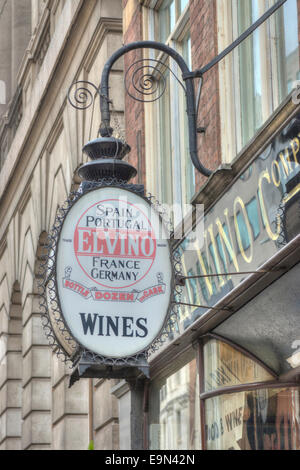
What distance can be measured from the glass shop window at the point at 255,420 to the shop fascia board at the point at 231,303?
34 centimetres

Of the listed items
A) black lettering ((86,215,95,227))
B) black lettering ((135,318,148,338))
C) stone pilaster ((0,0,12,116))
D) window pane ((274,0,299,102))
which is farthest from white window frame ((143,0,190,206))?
stone pilaster ((0,0,12,116))

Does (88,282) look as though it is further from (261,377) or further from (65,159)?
(65,159)

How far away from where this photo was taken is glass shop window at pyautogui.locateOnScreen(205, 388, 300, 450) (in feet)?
30.0

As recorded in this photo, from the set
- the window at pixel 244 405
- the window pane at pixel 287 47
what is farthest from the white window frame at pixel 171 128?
the window pane at pixel 287 47

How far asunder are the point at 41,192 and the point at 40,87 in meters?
2.11

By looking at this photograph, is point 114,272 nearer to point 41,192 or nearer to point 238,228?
point 238,228

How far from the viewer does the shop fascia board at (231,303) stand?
882cm

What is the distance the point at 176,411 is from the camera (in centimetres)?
1212

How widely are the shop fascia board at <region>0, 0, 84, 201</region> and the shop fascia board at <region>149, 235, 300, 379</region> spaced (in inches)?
316

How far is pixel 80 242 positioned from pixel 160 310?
2.79 feet

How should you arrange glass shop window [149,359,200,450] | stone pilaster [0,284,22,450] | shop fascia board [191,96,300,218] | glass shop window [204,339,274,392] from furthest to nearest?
stone pilaster [0,284,22,450] → glass shop window [149,359,200,450] → glass shop window [204,339,274,392] → shop fascia board [191,96,300,218]

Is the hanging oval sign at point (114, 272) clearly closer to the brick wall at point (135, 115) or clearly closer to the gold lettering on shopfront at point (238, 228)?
the gold lettering on shopfront at point (238, 228)

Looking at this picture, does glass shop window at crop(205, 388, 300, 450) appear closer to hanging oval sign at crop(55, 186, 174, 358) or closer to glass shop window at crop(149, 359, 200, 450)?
glass shop window at crop(149, 359, 200, 450)

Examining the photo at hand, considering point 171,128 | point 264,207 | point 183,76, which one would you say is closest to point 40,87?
point 171,128
